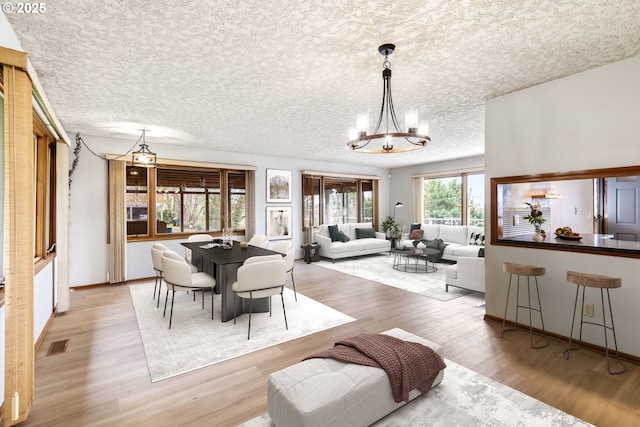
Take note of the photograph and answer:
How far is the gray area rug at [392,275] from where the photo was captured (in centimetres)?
492

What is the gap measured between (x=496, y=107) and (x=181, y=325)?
4.63 metres

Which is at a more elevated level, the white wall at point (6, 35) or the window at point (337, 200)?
the white wall at point (6, 35)

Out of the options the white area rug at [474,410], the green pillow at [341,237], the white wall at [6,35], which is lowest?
the white area rug at [474,410]

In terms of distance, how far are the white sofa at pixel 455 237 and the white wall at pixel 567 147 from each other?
10.9ft

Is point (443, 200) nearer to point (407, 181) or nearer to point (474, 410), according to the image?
point (407, 181)

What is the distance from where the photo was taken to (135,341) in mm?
3156

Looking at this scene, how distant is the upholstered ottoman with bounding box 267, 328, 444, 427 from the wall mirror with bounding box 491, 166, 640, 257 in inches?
101

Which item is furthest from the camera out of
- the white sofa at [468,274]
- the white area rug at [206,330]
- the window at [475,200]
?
the window at [475,200]

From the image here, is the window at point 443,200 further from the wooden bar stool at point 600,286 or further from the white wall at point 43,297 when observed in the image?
the white wall at point 43,297

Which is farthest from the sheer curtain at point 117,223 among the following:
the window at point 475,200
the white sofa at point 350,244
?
the window at point 475,200

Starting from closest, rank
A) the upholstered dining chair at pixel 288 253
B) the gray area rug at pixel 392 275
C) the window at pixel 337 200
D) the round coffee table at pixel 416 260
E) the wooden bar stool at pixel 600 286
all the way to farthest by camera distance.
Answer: the wooden bar stool at pixel 600 286 → the upholstered dining chair at pixel 288 253 → the gray area rug at pixel 392 275 → the round coffee table at pixel 416 260 → the window at pixel 337 200

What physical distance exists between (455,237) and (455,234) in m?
0.08

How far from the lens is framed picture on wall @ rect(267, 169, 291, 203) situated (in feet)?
24.4

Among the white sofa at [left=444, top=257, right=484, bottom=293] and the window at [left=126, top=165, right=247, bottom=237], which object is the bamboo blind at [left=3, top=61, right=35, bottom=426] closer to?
the window at [left=126, top=165, right=247, bottom=237]
